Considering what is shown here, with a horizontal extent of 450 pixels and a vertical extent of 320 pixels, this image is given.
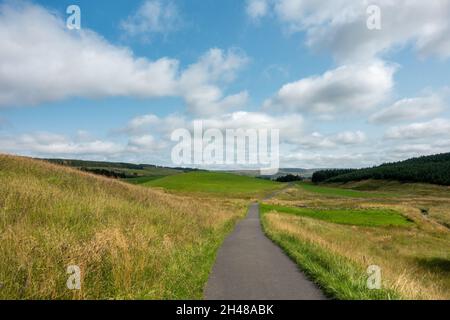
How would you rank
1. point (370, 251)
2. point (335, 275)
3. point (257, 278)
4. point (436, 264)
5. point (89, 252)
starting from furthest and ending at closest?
point (436, 264) → point (370, 251) → point (257, 278) → point (335, 275) → point (89, 252)

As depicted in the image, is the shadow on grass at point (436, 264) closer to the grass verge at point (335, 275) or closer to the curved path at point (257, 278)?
the grass verge at point (335, 275)

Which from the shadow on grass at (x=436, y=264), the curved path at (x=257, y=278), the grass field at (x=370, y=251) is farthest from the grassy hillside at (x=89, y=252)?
the shadow on grass at (x=436, y=264)

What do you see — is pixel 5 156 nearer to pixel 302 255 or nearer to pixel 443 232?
pixel 302 255

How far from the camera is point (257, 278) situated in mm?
9594

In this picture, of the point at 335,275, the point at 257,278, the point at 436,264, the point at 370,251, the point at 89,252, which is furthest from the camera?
the point at 436,264

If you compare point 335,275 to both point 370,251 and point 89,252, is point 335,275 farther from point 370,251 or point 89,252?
point 370,251

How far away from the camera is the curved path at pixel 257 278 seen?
7887 mm

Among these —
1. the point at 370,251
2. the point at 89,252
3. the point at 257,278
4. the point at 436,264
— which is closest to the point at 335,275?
the point at 257,278

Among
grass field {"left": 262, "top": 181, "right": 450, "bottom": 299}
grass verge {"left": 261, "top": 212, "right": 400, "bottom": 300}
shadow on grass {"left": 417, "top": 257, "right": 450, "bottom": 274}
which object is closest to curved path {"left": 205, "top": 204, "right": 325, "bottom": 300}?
grass verge {"left": 261, "top": 212, "right": 400, "bottom": 300}

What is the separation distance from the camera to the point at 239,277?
9.70 meters

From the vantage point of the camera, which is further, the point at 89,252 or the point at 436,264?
the point at 436,264

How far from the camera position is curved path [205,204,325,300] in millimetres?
7887

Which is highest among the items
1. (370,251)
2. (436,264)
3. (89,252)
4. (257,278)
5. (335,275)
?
(89,252)
